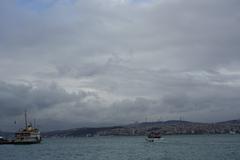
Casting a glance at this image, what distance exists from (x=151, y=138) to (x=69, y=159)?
107 m

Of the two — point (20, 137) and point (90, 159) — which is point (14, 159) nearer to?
point (90, 159)

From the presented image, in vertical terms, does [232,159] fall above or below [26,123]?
below

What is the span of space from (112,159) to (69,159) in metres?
9.77

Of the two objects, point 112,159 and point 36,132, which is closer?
point 112,159

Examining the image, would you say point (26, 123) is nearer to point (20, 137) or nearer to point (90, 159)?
point (20, 137)

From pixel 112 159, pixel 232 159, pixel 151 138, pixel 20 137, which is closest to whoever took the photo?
pixel 232 159

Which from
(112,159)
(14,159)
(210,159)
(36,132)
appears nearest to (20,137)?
(36,132)

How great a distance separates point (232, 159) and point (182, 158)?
32.2ft

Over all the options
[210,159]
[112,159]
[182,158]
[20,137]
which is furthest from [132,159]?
[20,137]

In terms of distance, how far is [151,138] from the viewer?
195250mm

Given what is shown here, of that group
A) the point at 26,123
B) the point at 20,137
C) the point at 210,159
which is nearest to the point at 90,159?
the point at 210,159

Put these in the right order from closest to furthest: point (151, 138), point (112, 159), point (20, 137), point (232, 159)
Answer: point (232, 159)
point (112, 159)
point (20, 137)
point (151, 138)

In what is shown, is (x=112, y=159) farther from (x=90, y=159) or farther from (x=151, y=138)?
(x=151, y=138)

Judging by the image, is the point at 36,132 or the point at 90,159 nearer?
the point at 90,159
